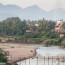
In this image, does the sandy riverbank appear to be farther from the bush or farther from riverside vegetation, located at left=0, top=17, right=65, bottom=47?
riverside vegetation, located at left=0, top=17, right=65, bottom=47

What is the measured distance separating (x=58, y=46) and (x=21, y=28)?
17172mm

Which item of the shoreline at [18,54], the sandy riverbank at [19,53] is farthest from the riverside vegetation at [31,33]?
the shoreline at [18,54]

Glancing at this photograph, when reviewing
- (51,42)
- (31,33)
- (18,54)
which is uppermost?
(31,33)

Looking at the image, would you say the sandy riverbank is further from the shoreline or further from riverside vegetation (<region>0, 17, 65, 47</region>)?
riverside vegetation (<region>0, 17, 65, 47</region>)

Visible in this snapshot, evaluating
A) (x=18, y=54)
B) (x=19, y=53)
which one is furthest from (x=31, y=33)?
(x=18, y=54)

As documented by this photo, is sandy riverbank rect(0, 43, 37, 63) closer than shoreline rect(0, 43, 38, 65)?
No

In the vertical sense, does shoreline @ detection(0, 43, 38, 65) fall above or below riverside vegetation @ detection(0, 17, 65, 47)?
below

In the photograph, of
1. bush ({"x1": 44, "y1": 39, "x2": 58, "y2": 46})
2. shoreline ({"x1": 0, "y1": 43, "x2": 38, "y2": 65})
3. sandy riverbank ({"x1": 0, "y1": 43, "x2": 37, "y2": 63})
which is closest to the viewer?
shoreline ({"x1": 0, "y1": 43, "x2": 38, "y2": 65})

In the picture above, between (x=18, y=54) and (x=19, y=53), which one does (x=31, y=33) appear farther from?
(x=18, y=54)

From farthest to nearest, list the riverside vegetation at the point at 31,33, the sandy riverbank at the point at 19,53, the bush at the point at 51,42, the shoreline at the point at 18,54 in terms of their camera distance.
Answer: the riverside vegetation at the point at 31,33, the bush at the point at 51,42, the sandy riverbank at the point at 19,53, the shoreline at the point at 18,54

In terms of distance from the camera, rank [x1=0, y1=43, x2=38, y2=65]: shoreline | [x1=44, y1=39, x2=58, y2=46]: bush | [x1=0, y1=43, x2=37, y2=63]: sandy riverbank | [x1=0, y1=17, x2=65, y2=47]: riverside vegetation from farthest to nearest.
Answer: [x1=0, y1=17, x2=65, y2=47]: riverside vegetation, [x1=44, y1=39, x2=58, y2=46]: bush, [x1=0, y1=43, x2=37, y2=63]: sandy riverbank, [x1=0, y1=43, x2=38, y2=65]: shoreline

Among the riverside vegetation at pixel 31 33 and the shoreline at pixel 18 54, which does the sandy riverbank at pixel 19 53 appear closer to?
the shoreline at pixel 18 54

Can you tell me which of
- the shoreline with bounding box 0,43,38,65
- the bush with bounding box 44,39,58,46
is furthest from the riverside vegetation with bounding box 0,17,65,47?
→ the shoreline with bounding box 0,43,38,65

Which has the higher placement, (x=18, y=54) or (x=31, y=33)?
(x=31, y=33)
